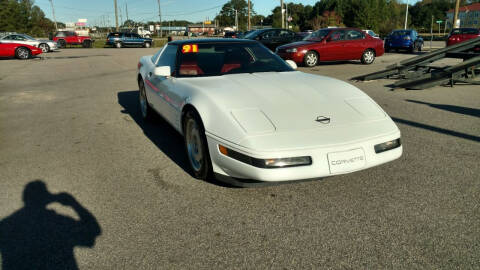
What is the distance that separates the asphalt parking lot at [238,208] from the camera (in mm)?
2373

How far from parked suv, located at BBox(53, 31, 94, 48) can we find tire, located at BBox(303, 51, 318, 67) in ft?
107

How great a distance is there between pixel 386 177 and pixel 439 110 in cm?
389

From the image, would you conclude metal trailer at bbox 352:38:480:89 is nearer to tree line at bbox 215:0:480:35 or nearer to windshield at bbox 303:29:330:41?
windshield at bbox 303:29:330:41

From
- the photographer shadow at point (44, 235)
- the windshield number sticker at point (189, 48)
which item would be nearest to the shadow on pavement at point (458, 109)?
the windshield number sticker at point (189, 48)

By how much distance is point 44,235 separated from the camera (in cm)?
266

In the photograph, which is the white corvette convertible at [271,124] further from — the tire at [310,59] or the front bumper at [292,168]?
the tire at [310,59]

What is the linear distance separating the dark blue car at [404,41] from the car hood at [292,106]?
21.1 meters

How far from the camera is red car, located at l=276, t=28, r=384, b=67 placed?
14.6 meters

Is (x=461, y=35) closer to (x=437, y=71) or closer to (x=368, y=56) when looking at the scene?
(x=368, y=56)

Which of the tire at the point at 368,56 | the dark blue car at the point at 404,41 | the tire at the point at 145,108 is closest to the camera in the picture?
the tire at the point at 145,108

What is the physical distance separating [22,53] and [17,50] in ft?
1.00

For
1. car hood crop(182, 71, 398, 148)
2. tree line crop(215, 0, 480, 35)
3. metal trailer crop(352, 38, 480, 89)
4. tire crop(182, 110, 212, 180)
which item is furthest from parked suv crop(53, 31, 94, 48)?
tire crop(182, 110, 212, 180)

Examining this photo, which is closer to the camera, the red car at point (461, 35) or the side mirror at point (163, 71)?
the side mirror at point (163, 71)

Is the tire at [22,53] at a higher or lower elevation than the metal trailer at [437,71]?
higher
